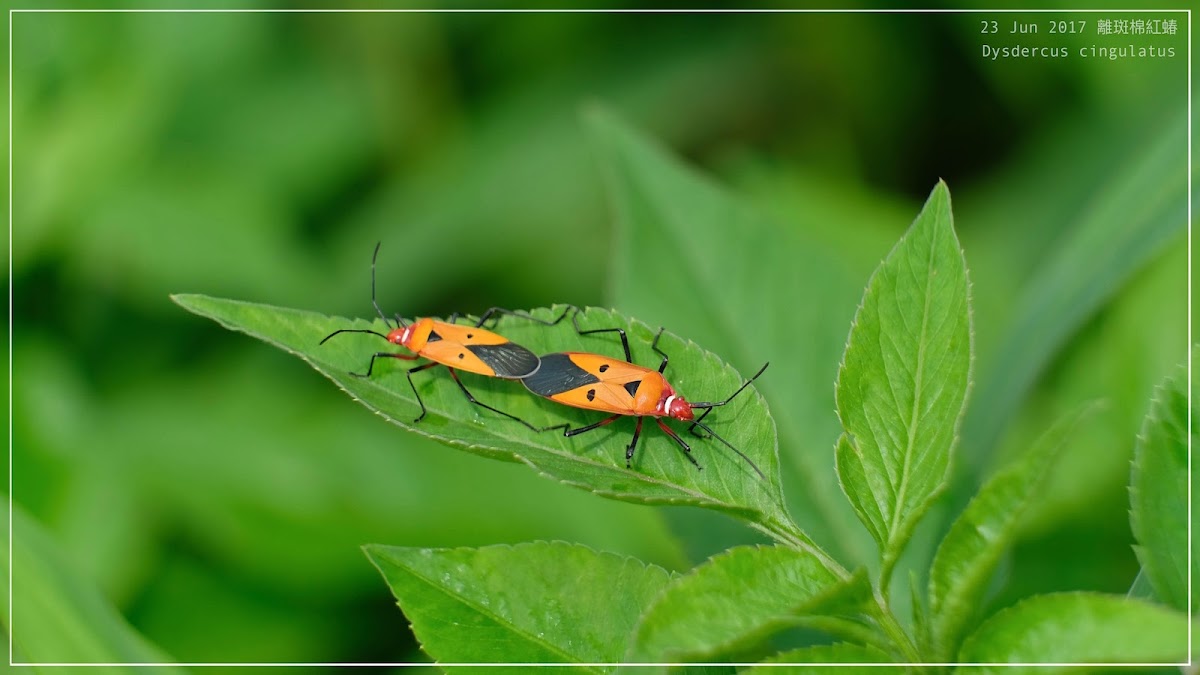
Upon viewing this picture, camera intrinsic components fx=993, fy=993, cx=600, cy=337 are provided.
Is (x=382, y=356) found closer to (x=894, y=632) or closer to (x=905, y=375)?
(x=905, y=375)

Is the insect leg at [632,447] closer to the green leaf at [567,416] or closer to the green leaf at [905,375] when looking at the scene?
the green leaf at [567,416]

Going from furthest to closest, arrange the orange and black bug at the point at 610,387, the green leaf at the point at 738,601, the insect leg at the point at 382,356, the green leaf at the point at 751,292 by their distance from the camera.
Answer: the green leaf at the point at 751,292, the orange and black bug at the point at 610,387, the insect leg at the point at 382,356, the green leaf at the point at 738,601

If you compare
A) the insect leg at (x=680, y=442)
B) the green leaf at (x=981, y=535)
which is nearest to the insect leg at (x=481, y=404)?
the insect leg at (x=680, y=442)

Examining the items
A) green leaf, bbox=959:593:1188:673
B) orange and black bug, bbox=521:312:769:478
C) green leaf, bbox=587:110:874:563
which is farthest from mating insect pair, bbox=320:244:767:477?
green leaf, bbox=959:593:1188:673

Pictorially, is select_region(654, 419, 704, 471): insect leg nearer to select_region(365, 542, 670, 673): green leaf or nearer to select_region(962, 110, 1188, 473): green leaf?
select_region(365, 542, 670, 673): green leaf

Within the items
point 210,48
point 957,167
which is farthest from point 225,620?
point 957,167

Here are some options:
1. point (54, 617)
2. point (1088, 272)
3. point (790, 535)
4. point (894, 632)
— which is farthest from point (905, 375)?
point (1088, 272)
